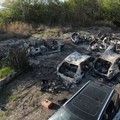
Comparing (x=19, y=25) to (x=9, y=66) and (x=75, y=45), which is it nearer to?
(x=75, y=45)

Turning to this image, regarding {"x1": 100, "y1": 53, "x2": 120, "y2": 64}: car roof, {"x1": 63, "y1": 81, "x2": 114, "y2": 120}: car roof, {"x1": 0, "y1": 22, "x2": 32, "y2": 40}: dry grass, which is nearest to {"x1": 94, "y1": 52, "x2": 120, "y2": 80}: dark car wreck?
{"x1": 100, "y1": 53, "x2": 120, "y2": 64}: car roof

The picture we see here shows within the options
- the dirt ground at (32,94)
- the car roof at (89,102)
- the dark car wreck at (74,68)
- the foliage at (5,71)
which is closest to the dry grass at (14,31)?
the dirt ground at (32,94)

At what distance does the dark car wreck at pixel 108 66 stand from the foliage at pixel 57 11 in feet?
42.5

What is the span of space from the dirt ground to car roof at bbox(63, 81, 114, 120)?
97.1 inches

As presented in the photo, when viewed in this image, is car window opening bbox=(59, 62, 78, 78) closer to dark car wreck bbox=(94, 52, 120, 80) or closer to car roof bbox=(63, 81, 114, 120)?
dark car wreck bbox=(94, 52, 120, 80)

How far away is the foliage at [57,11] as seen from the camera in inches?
1056

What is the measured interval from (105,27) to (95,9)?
13.3 feet

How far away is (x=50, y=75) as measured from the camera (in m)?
14.1

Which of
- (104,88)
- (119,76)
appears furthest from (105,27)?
(104,88)

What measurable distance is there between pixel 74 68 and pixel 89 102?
4922 millimetres

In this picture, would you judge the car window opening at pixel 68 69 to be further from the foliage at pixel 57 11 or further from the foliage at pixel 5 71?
the foliage at pixel 57 11

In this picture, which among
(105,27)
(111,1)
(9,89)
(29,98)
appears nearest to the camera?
(29,98)

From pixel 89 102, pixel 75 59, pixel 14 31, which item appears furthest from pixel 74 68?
pixel 14 31

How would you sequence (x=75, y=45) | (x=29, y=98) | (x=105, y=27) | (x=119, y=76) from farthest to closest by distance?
1. (x=105, y=27)
2. (x=75, y=45)
3. (x=119, y=76)
4. (x=29, y=98)
